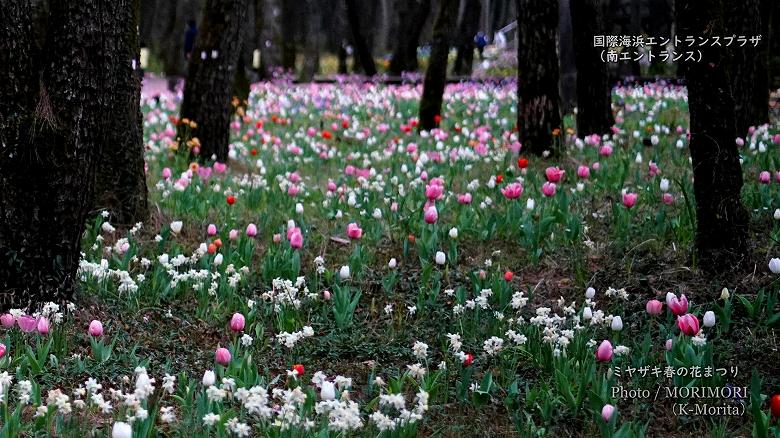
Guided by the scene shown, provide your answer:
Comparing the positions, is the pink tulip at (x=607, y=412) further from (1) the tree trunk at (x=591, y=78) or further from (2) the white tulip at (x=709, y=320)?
(1) the tree trunk at (x=591, y=78)

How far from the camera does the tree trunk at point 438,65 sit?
10.7 m

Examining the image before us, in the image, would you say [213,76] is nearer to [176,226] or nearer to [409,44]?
[176,226]

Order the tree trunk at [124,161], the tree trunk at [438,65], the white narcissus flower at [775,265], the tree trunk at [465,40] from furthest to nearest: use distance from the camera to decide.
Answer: the tree trunk at [465,40], the tree trunk at [438,65], the tree trunk at [124,161], the white narcissus flower at [775,265]

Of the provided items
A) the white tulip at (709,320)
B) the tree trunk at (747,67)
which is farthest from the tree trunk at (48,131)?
the tree trunk at (747,67)

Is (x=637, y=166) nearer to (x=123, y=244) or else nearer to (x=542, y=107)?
(x=542, y=107)

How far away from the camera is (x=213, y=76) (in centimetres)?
858

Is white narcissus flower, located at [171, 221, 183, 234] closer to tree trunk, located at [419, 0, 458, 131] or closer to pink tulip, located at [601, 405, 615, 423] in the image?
pink tulip, located at [601, 405, 615, 423]

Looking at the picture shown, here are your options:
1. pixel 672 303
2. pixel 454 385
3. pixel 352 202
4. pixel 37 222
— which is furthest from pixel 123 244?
pixel 672 303

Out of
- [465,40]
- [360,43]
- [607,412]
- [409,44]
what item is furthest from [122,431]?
[465,40]

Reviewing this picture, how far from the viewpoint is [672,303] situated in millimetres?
3830

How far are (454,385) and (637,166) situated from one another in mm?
4024

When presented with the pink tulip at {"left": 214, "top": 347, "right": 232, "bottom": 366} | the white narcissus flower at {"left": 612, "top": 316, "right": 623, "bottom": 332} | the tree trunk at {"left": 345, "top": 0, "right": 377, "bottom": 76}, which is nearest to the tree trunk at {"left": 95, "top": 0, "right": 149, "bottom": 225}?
the pink tulip at {"left": 214, "top": 347, "right": 232, "bottom": 366}

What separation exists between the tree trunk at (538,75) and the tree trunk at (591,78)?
3.78ft

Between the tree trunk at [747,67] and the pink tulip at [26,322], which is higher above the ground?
the tree trunk at [747,67]
